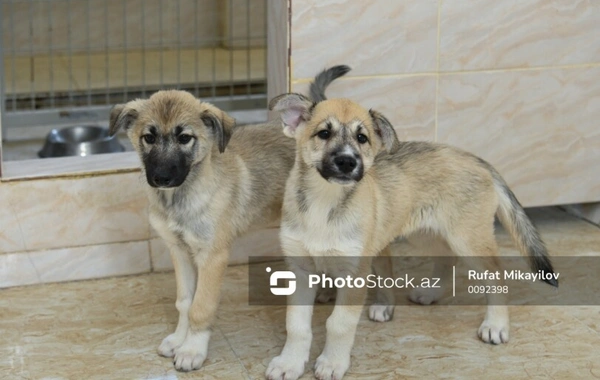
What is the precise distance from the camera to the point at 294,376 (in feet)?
10.4

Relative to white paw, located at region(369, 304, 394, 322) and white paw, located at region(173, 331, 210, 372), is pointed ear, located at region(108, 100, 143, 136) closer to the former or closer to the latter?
white paw, located at region(173, 331, 210, 372)

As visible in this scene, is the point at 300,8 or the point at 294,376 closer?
the point at 294,376

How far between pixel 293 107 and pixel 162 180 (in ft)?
A: 1.68

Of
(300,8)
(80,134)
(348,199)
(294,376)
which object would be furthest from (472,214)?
(80,134)

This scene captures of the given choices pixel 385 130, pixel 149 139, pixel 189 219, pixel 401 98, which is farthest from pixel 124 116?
pixel 401 98

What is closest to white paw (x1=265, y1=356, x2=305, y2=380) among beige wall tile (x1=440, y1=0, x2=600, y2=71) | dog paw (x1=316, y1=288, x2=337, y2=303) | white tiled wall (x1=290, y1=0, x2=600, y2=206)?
dog paw (x1=316, y1=288, x2=337, y2=303)

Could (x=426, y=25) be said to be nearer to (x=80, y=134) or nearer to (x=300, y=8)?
(x=300, y=8)

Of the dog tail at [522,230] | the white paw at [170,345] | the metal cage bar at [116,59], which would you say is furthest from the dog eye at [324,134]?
the metal cage bar at [116,59]

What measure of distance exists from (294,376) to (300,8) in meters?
1.59

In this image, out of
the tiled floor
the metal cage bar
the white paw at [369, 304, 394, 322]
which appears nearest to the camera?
the tiled floor

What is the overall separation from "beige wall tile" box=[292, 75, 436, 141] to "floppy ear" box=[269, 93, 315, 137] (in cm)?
91

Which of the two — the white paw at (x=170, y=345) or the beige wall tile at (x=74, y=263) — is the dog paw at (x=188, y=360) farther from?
the beige wall tile at (x=74, y=263)

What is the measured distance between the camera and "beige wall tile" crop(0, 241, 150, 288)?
3941 millimetres

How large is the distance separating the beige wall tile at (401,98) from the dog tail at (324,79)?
0.58ft
